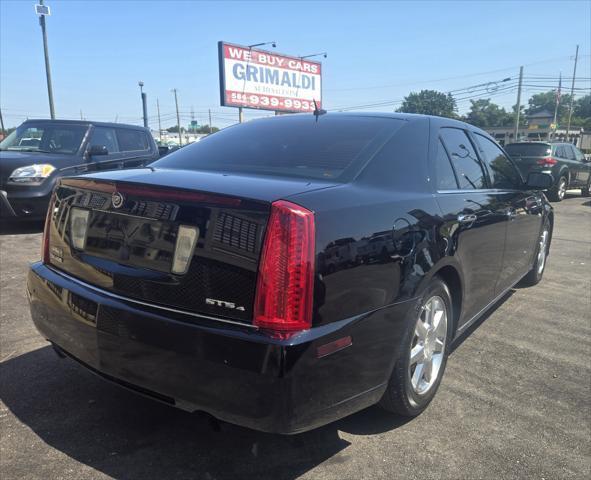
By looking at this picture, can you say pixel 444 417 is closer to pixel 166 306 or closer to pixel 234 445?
pixel 234 445

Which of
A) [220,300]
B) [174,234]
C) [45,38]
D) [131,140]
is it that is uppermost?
[45,38]

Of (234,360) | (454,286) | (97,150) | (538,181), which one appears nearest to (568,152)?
(538,181)

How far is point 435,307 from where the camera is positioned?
9.02 feet

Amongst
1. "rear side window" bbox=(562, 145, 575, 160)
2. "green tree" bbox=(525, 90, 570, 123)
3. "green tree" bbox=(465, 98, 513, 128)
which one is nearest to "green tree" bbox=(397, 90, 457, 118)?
"green tree" bbox=(465, 98, 513, 128)

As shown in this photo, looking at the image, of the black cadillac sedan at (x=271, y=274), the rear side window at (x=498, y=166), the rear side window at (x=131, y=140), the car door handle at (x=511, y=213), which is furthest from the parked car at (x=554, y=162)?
the black cadillac sedan at (x=271, y=274)

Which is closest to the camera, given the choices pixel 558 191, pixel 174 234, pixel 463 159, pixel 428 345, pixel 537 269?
pixel 174 234

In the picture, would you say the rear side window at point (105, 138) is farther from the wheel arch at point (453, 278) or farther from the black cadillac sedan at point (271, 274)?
the wheel arch at point (453, 278)

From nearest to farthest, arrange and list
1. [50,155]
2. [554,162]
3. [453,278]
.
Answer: [453,278], [50,155], [554,162]

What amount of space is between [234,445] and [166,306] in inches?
32.9

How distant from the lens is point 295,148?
9.20 feet

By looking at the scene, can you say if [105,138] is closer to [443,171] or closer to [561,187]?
[443,171]

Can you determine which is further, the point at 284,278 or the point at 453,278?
the point at 453,278

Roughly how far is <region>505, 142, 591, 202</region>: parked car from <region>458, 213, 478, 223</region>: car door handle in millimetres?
11102

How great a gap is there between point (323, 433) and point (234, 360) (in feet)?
3.08
